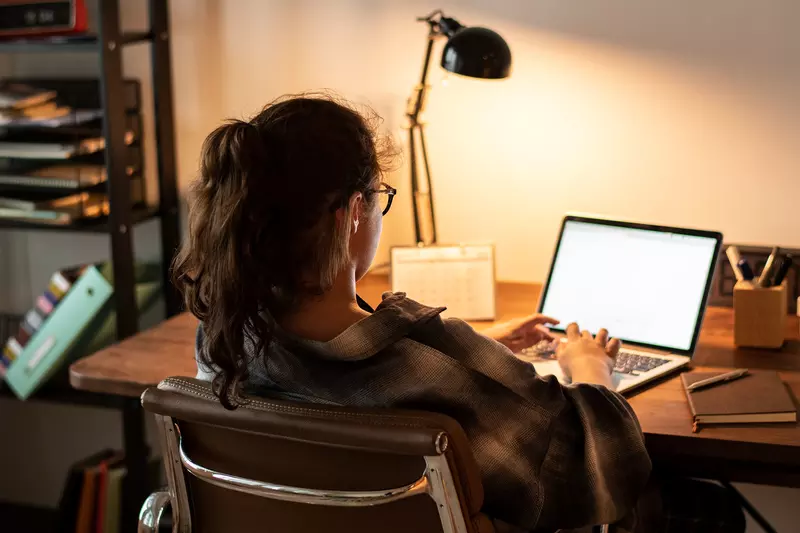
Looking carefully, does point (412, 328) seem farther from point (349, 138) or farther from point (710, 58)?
point (710, 58)

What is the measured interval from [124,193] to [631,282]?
1.03 metres

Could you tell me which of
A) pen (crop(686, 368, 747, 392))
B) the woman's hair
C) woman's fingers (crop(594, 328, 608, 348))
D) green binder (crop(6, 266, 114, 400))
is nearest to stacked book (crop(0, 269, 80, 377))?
green binder (crop(6, 266, 114, 400))

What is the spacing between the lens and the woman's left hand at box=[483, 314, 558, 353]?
1.56m

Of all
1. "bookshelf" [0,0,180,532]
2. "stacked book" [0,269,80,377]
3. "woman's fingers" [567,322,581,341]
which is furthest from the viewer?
"stacked book" [0,269,80,377]

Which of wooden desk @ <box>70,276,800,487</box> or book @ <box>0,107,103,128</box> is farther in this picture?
book @ <box>0,107,103,128</box>

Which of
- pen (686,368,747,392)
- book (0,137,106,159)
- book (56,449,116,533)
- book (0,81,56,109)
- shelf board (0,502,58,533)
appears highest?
book (0,81,56,109)

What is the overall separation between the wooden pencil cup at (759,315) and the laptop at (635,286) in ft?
0.21

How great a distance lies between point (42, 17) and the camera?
1992mm

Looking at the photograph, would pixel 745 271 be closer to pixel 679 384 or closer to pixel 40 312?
pixel 679 384

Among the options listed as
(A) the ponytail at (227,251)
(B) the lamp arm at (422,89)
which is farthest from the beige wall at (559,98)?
(A) the ponytail at (227,251)

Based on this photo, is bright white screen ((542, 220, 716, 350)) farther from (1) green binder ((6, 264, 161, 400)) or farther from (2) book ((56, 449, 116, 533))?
(2) book ((56, 449, 116, 533))

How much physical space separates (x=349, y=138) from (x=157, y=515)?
21.5 inches

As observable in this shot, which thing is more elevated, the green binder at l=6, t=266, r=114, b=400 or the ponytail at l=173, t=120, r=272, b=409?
the ponytail at l=173, t=120, r=272, b=409

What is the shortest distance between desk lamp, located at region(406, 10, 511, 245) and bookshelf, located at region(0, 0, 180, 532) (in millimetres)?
566
